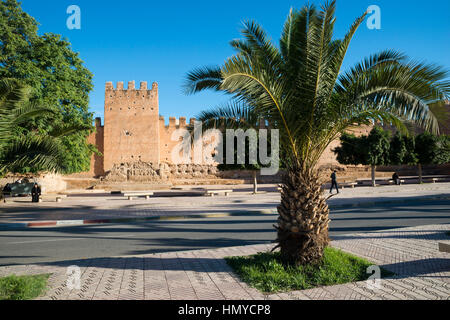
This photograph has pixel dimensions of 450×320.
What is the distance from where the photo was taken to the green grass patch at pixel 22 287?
140 inches

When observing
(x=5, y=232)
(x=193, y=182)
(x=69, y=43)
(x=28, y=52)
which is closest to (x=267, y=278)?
(x=5, y=232)

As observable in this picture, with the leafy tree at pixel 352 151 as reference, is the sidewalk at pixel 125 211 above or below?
below

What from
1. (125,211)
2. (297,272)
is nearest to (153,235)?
(297,272)

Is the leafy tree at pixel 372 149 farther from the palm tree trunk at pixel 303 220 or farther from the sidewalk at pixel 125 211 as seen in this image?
the palm tree trunk at pixel 303 220

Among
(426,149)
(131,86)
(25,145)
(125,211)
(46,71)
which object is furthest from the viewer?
(131,86)

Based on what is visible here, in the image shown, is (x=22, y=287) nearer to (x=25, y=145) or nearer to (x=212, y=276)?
(x=212, y=276)

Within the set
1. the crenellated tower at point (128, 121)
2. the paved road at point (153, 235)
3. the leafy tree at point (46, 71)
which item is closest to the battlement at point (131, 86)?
the crenellated tower at point (128, 121)

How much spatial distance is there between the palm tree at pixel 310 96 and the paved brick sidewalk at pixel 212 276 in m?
1.02

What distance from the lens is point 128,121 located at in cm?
3394

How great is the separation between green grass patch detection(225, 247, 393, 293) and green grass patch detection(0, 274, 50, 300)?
2.63m

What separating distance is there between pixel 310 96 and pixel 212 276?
307 centimetres

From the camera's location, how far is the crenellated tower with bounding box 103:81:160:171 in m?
33.7

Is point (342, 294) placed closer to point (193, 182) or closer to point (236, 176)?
point (193, 182)

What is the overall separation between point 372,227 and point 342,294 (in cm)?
557
